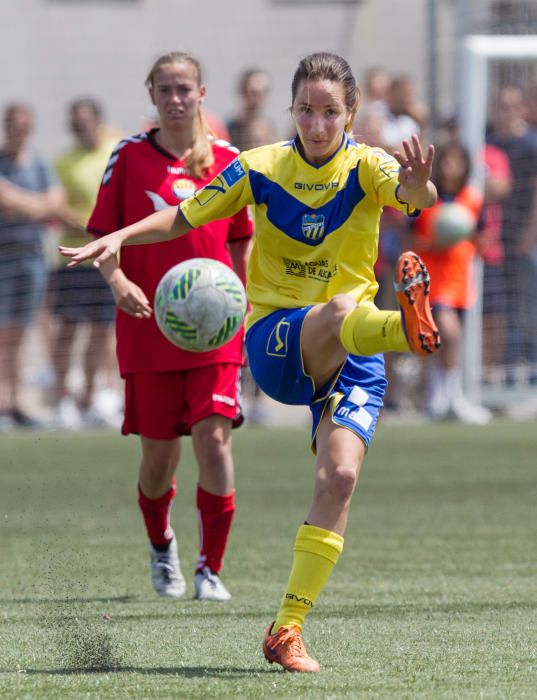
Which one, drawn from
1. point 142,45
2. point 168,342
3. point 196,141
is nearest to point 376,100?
point 142,45

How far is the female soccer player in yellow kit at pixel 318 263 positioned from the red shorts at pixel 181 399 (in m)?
1.17

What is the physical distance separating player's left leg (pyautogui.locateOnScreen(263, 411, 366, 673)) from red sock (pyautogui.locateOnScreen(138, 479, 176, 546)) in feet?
6.19

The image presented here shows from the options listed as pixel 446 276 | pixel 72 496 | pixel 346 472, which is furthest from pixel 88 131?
pixel 346 472

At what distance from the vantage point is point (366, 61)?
17297 mm

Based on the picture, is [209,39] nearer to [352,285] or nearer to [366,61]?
[366,61]

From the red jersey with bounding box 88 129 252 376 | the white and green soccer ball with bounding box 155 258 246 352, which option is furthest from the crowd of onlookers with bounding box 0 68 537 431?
the white and green soccer ball with bounding box 155 258 246 352

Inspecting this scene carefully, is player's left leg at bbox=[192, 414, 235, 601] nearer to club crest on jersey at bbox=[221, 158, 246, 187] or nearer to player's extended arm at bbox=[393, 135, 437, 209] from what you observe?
club crest on jersey at bbox=[221, 158, 246, 187]

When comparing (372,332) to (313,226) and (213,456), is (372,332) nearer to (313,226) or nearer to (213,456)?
(313,226)

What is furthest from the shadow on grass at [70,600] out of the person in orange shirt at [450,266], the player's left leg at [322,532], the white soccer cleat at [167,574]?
the person in orange shirt at [450,266]

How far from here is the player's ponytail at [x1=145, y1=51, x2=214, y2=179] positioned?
6.64 metres

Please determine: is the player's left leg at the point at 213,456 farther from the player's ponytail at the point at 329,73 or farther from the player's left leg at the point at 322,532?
the player's ponytail at the point at 329,73

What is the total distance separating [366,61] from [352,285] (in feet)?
40.4

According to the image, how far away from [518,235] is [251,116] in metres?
2.89

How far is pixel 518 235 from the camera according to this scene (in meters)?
14.9
